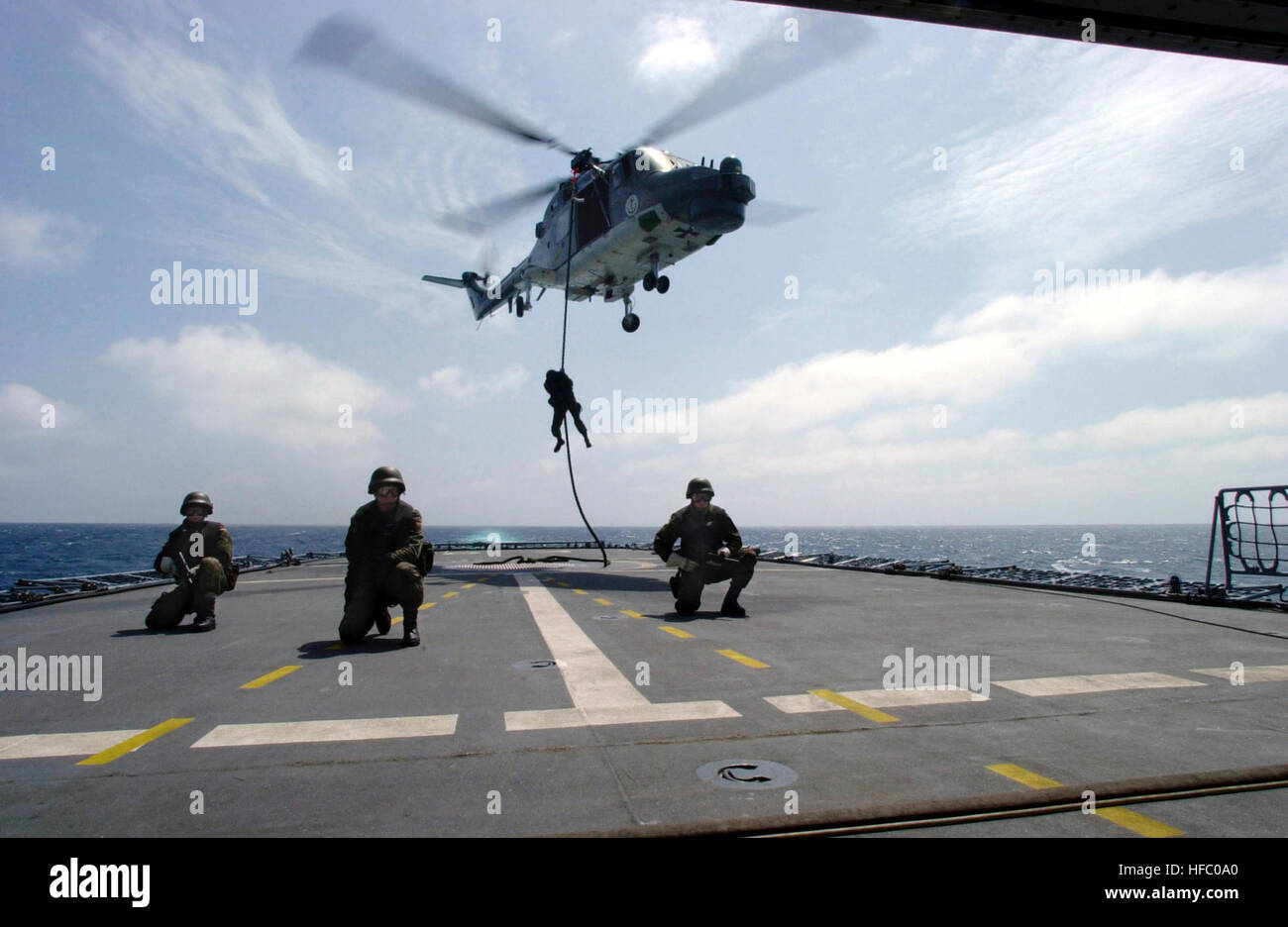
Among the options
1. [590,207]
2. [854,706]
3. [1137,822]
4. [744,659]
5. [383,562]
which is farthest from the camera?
[590,207]

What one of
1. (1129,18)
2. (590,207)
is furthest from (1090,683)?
(590,207)

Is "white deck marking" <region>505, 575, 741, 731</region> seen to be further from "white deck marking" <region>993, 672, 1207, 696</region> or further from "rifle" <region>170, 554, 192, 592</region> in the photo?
"rifle" <region>170, 554, 192, 592</region>

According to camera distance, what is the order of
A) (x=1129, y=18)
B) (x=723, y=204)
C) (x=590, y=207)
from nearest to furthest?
1. (x=1129, y=18)
2. (x=723, y=204)
3. (x=590, y=207)

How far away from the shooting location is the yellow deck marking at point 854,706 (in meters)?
5.18

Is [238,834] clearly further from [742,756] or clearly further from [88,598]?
[88,598]

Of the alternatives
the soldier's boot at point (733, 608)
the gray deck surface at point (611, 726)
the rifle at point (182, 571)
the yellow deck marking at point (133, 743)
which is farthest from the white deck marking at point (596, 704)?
the rifle at point (182, 571)

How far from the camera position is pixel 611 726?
500cm

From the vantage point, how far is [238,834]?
325 cm

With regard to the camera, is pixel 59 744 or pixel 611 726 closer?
pixel 59 744

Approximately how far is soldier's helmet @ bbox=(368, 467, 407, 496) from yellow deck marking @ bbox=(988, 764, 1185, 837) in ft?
24.2

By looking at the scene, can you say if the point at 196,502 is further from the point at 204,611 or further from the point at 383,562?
the point at 383,562

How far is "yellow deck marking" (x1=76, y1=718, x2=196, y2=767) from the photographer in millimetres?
4379

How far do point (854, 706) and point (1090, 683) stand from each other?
2.46 m
